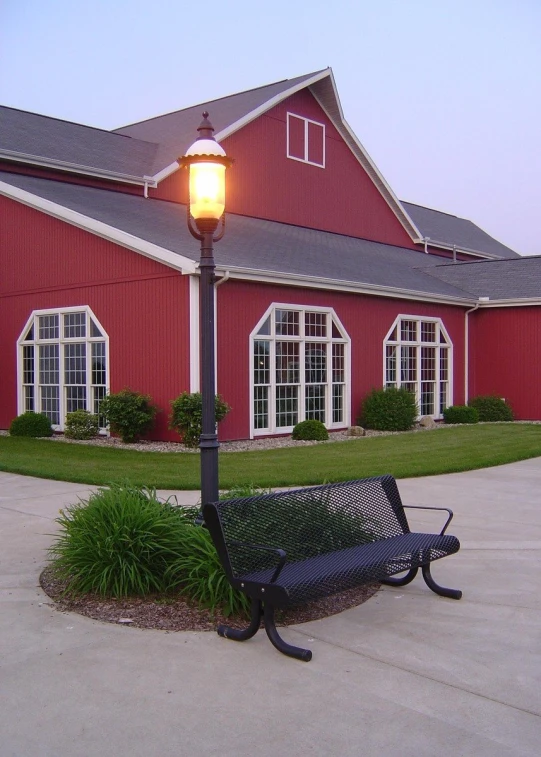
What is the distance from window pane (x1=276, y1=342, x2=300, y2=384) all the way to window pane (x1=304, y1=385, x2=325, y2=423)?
0.54 metres

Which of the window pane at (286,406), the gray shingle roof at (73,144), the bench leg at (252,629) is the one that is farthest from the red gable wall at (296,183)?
the bench leg at (252,629)

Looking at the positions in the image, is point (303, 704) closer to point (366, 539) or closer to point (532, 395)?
point (366, 539)

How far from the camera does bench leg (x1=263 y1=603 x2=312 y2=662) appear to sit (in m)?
4.34

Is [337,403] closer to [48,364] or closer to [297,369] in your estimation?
[297,369]

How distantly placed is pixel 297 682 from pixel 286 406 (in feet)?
38.9

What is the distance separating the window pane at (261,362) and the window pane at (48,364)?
4.52 meters

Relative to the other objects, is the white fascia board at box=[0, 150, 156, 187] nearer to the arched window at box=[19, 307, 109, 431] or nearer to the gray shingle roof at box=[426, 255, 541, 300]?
the arched window at box=[19, 307, 109, 431]

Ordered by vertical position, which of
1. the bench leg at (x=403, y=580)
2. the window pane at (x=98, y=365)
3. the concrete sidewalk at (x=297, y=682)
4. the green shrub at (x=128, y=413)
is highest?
the window pane at (x=98, y=365)

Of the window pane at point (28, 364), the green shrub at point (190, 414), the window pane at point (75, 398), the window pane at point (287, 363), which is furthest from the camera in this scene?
the window pane at point (28, 364)

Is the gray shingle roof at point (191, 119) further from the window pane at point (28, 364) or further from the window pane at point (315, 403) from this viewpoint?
the window pane at point (315, 403)

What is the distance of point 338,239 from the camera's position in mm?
21797

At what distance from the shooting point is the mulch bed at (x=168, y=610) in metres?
4.99

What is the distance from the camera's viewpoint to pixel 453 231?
107 feet

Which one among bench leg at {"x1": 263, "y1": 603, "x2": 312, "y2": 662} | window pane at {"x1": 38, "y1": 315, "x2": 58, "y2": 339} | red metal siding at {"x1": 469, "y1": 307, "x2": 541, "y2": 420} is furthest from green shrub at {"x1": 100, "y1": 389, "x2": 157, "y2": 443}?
red metal siding at {"x1": 469, "y1": 307, "x2": 541, "y2": 420}
